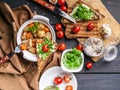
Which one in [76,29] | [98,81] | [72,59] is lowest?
[98,81]

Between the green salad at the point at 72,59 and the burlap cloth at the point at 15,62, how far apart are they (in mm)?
42

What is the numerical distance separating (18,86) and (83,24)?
13.3 inches

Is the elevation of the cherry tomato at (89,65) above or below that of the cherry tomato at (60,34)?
below

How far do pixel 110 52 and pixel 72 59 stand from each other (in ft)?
0.49

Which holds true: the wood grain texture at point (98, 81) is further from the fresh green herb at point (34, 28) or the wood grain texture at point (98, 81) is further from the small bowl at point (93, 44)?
the fresh green herb at point (34, 28)

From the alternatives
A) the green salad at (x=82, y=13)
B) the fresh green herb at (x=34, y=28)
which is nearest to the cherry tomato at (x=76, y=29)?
the green salad at (x=82, y=13)

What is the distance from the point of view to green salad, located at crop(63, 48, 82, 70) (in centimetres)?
186

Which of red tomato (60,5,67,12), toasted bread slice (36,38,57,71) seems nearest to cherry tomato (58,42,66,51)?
toasted bread slice (36,38,57,71)

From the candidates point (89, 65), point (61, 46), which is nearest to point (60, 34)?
point (61, 46)

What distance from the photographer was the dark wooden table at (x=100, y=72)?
6.27ft

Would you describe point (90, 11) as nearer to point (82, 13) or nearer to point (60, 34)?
point (82, 13)

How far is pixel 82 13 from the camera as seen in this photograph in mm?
1893

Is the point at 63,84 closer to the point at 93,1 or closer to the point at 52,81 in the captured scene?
the point at 52,81

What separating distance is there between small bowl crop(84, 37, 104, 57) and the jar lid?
2 cm
